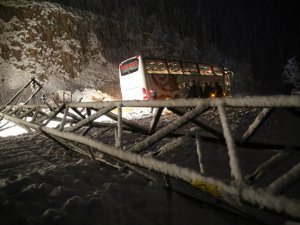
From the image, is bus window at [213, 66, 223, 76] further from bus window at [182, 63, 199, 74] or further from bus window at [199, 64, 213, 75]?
bus window at [182, 63, 199, 74]

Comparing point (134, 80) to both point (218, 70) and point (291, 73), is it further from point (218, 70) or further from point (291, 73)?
point (291, 73)

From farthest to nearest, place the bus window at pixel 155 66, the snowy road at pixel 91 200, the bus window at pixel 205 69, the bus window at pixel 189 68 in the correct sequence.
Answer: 1. the bus window at pixel 205 69
2. the bus window at pixel 189 68
3. the bus window at pixel 155 66
4. the snowy road at pixel 91 200

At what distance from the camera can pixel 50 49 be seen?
27.6 metres

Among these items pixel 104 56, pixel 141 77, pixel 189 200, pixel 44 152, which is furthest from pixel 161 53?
pixel 189 200

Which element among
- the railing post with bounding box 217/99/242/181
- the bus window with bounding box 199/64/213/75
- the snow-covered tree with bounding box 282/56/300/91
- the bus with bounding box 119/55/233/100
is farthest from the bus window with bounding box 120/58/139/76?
the snow-covered tree with bounding box 282/56/300/91

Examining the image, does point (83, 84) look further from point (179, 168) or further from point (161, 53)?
point (179, 168)

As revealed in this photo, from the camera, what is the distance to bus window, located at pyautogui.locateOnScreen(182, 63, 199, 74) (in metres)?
18.4

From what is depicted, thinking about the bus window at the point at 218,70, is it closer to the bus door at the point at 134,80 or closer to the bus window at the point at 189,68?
the bus window at the point at 189,68

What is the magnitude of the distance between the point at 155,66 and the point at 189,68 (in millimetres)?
3539

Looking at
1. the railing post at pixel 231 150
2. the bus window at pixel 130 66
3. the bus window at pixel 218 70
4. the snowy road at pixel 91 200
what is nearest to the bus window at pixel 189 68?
the bus window at pixel 218 70

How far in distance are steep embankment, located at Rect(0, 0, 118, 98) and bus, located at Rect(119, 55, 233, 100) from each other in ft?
39.8

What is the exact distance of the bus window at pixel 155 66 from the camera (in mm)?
16078

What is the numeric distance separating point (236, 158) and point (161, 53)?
3863 cm

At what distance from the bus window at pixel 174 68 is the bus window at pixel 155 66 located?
0.47 m
